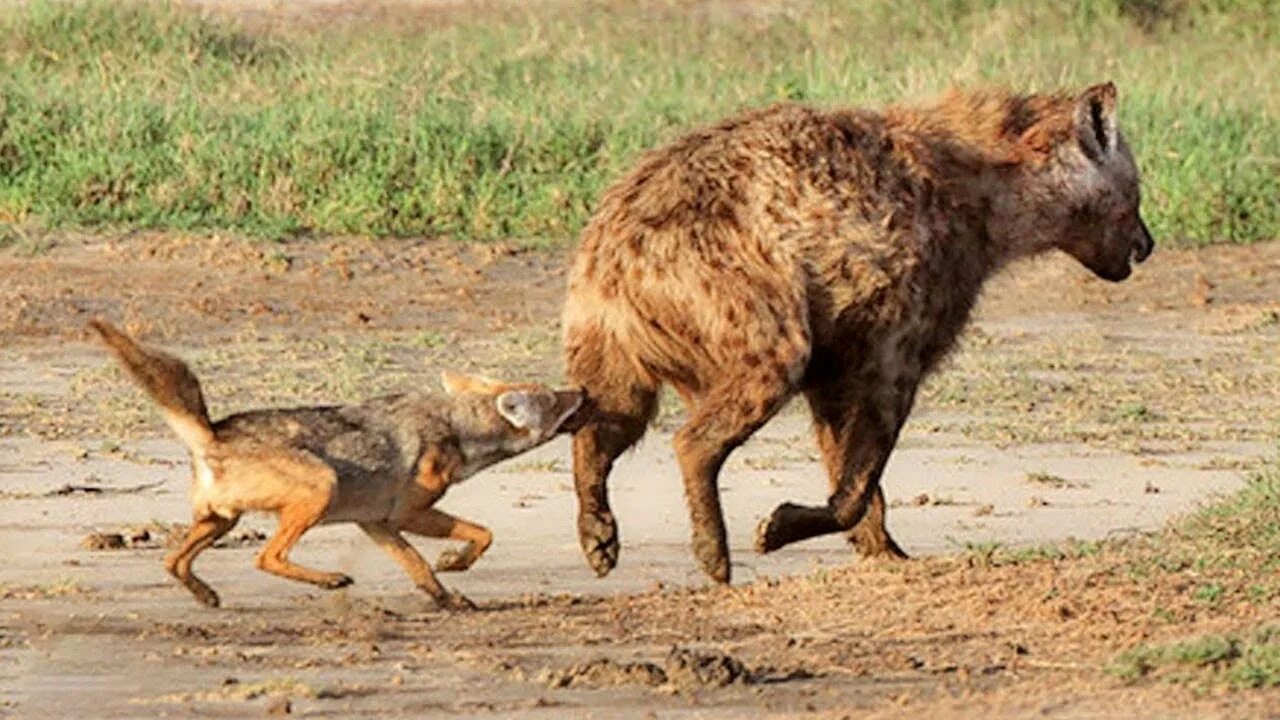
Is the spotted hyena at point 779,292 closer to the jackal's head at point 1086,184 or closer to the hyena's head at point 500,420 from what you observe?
the hyena's head at point 500,420

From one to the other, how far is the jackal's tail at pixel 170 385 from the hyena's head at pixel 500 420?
0.81 meters

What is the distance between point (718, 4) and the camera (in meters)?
22.9

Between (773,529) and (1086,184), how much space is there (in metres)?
1.75

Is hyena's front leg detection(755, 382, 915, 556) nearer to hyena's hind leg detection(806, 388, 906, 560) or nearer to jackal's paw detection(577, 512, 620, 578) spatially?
hyena's hind leg detection(806, 388, 906, 560)

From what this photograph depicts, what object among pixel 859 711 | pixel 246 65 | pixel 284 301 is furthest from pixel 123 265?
pixel 859 711

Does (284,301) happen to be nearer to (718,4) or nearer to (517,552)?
(517,552)

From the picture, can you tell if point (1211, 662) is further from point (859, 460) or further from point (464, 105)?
point (464, 105)

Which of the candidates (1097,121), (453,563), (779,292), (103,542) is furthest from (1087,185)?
(103,542)

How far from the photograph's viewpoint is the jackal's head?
395 inches

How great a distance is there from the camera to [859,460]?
938cm

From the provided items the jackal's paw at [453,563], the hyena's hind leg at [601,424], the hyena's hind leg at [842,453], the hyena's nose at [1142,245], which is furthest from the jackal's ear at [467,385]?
the hyena's nose at [1142,245]

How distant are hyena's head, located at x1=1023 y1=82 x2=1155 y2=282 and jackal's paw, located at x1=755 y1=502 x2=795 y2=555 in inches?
55.6

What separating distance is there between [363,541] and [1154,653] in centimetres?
338

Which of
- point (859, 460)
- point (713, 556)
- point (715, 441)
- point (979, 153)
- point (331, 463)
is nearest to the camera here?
point (331, 463)
